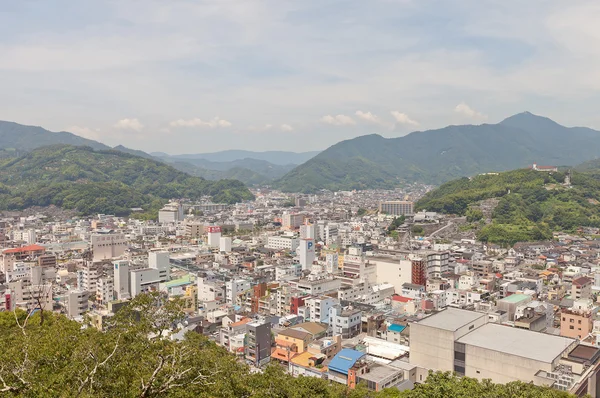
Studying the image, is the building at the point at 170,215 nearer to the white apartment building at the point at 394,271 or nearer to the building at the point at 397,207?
the building at the point at 397,207

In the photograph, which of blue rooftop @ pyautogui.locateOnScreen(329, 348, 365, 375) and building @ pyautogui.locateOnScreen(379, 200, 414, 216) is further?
building @ pyautogui.locateOnScreen(379, 200, 414, 216)

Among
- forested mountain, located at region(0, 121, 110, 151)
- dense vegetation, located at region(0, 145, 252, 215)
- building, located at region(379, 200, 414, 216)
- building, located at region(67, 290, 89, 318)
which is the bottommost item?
building, located at region(67, 290, 89, 318)

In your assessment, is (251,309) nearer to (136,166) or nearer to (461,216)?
(461,216)

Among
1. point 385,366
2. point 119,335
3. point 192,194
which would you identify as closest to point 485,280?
point 385,366

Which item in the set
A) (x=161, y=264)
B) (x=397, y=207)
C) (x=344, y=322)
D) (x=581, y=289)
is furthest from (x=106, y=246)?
(x=397, y=207)

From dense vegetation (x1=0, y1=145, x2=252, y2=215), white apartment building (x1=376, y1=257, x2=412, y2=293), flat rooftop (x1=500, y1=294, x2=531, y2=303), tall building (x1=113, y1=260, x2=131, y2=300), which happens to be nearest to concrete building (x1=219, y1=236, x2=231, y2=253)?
tall building (x1=113, y1=260, x2=131, y2=300)

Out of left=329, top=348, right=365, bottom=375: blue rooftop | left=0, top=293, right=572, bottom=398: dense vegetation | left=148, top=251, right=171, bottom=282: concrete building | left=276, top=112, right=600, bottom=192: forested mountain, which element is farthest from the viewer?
left=276, top=112, right=600, bottom=192: forested mountain

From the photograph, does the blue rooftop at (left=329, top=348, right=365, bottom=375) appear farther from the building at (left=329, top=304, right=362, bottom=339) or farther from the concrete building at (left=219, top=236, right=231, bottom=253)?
the concrete building at (left=219, top=236, right=231, bottom=253)
